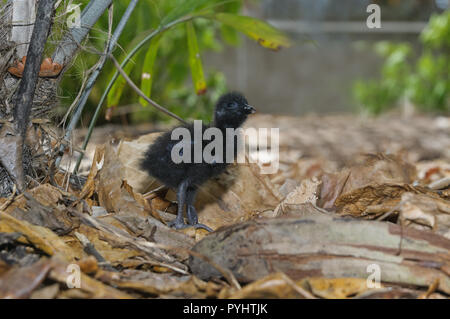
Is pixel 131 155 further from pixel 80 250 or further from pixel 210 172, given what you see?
pixel 80 250

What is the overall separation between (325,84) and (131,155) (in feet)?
25.1

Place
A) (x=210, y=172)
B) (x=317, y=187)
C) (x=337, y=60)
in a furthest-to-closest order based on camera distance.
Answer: (x=337, y=60), (x=210, y=172), (x=317, y=187)

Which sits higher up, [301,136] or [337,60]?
[337,60]

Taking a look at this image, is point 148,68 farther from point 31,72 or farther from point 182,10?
point 31,72

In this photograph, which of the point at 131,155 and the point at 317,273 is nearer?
the point at 317,273

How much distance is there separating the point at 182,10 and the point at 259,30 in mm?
385

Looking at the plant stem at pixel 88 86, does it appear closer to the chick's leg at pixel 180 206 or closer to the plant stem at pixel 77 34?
the plant stem at pixel 77 34

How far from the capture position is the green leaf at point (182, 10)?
2193 mm

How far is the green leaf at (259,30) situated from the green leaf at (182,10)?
0.59ft

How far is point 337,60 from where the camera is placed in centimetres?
934

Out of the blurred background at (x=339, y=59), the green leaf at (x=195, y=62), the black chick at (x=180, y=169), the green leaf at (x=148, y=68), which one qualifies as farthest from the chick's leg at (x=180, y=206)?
the blurred background at (x=339, y=59)
